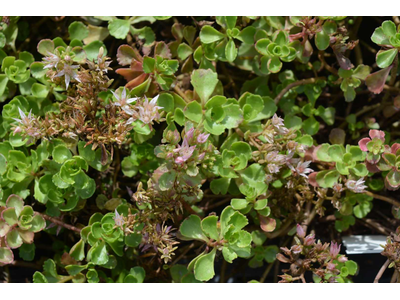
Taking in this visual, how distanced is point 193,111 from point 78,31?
25.1 inches

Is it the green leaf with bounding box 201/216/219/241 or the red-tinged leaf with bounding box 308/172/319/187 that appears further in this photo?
the red-tinged leaf with bounding box 308/172/319/187

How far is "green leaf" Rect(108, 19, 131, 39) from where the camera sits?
178 cm

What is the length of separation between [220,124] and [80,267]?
78 cm

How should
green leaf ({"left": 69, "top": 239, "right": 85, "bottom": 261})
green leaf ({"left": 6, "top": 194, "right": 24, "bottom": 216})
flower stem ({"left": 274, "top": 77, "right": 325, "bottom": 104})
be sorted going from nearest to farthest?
green leaf ({"left": 6, "top": 194, "right": 24, "bottom": 216}), green leaf ({"left": 69, "top": 239, "right": 85, "bottom": 261}), flower stem ({"left": 274, "top": 77, "right": 325, "bottom": 104})

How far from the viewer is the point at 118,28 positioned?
1.79 metres

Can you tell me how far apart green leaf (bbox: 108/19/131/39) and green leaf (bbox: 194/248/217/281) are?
36.2 inches

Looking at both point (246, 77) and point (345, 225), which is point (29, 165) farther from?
point (345, 225)

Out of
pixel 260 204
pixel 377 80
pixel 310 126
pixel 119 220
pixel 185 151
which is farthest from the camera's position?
pixel 310 126

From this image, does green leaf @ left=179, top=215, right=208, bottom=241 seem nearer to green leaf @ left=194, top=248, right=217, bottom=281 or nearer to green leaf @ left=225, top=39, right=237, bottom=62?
green leaf @ left=194, top=248, right=217, bottom=281

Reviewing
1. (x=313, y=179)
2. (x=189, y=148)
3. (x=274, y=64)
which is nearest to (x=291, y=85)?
(x=274, y=64)

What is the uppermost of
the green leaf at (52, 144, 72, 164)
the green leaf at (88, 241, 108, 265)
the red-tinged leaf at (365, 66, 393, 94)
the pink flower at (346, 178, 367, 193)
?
the red-tinged leaf at (365, 66, 393, 94)

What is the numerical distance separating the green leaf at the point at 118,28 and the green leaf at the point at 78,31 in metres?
0.13

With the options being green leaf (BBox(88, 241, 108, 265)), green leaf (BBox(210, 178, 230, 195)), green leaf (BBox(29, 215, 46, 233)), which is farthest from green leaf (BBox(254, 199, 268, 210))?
green leaf (BBox(29, 215, 46, 233))

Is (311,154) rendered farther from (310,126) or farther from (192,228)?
(192,228)
